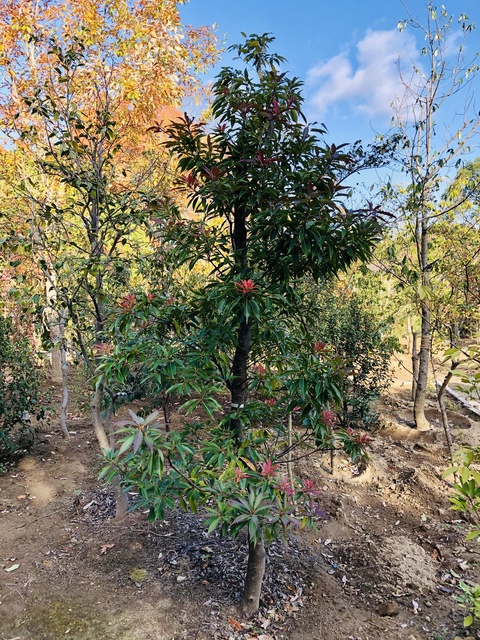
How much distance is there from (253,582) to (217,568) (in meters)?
0.46

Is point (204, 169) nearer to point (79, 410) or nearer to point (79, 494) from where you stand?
point (79, 494)

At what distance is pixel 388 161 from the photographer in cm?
492

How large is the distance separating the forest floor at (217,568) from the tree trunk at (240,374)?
1099 millimetres

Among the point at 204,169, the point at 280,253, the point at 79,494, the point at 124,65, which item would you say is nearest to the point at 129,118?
the point at 124,65

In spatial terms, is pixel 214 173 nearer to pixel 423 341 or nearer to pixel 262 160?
pixel 262 160

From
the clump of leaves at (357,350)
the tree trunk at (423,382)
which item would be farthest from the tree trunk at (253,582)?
the tree trunk at (423,382)

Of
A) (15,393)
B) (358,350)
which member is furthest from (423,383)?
(15,393)

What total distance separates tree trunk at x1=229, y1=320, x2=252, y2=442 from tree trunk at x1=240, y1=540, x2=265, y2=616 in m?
0.67

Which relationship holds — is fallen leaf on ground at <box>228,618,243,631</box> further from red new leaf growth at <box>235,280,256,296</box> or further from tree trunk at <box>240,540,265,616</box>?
red new leaf growth at <box>235,280,256,296</box>

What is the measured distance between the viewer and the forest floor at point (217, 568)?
7.30 feet

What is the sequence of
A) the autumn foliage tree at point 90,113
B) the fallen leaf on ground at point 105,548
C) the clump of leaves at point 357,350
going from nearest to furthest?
the fallen leaf on ground at point 105,548
the autumn foliage tree at point 90,113
the clump of leaves at point 357,350

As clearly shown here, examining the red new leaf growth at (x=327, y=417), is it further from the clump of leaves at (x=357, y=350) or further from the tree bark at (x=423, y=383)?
the tree bark at (x=423, y=383)

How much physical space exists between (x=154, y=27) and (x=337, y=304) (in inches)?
160

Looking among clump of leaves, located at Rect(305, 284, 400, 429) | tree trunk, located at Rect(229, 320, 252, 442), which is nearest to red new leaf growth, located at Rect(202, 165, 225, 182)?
tree trunk, located at Rect(229, 320, 252, 442)
